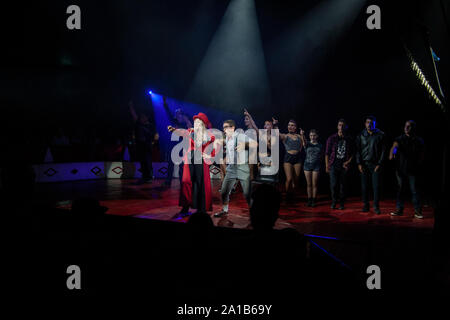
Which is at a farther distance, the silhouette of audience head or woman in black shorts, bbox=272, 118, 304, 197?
woman in black shorts, bbox=272, 118, 304, 197

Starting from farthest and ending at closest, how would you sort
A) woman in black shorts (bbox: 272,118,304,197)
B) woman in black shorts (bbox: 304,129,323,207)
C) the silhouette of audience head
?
1. woman in black shorts (bbox: 272,118,304,197)
2. woman in black shorts (bbox: 304,129,323,207)
3. the silhouette of audience head

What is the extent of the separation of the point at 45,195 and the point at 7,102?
8.30 meters

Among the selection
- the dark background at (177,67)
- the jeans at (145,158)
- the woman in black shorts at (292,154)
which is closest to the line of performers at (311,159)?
the woman in black shorts at (292,154)

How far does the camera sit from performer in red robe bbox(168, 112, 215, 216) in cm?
518

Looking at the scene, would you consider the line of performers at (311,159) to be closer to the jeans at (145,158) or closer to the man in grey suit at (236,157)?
the man in grey suit at (236,157)

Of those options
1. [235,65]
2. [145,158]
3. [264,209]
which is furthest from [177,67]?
[264,209]

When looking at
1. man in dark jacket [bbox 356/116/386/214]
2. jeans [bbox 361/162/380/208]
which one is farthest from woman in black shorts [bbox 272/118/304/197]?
jeans [bbox 361/162/380/208]

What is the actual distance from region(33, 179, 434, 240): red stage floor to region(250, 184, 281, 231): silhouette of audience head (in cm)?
312

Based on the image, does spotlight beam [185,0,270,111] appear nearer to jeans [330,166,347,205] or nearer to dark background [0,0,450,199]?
dark background [0,0,450,199]

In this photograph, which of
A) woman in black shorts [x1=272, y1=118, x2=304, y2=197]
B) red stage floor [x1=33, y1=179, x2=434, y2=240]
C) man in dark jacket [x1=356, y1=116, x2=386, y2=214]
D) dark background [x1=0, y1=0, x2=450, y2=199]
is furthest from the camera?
dark background [x1=0, y1=0, x2=450, y2=199]

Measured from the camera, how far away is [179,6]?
9.43m

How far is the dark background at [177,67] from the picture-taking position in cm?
727

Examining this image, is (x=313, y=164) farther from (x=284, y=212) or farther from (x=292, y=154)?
(x=284, y=212)

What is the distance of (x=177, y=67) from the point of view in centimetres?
1124
